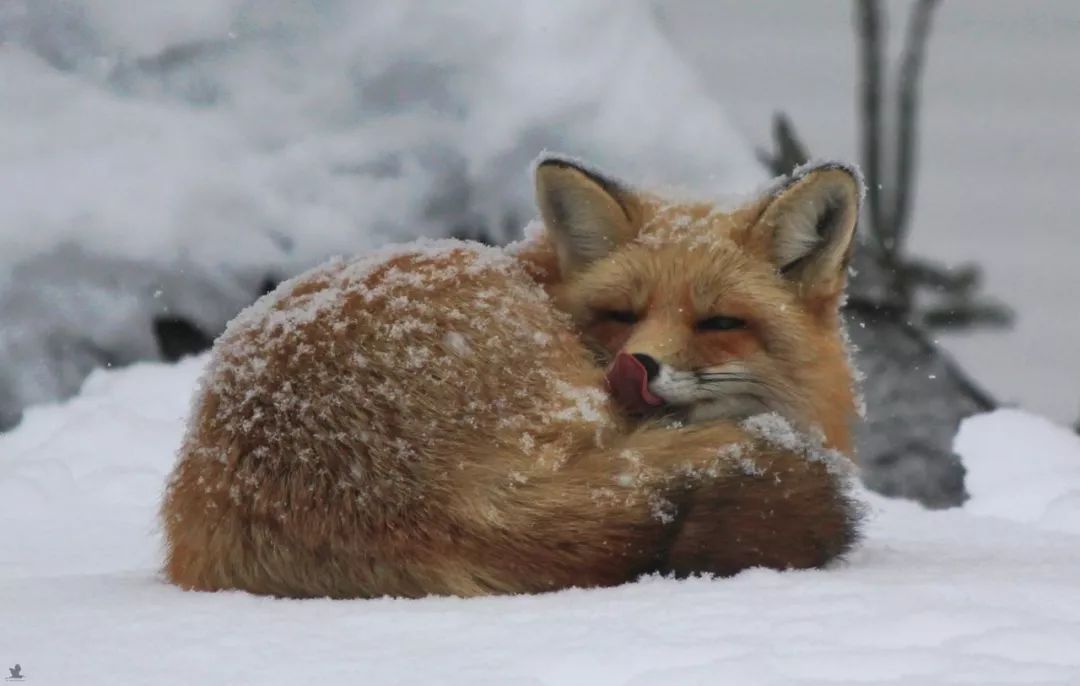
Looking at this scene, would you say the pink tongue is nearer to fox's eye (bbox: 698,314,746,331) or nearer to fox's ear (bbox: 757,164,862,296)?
fox's eye (bbox: 698,314,746,331)

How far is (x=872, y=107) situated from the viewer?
14.1 ft

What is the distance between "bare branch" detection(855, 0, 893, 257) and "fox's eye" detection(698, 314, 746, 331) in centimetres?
242

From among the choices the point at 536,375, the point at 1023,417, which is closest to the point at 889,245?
the point at 1023,417

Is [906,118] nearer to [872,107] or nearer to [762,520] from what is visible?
[872,107]

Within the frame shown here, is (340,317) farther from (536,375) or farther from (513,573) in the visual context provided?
(513,573)

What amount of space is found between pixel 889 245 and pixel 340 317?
293 cm

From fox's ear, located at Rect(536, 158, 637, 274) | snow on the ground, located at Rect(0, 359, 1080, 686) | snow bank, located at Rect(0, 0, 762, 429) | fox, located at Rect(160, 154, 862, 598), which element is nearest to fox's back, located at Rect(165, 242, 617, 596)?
fox, located at Rect(160, 154, 862, 598)

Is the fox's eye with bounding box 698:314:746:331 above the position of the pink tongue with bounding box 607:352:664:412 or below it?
above

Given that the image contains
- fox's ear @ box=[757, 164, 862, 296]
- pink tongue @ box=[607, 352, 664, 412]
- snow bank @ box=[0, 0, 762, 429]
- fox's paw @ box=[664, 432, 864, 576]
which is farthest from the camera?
snow bank @ box=[0, 0, 762, 429]

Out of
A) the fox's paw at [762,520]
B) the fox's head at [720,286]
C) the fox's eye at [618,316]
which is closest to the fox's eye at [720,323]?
the fox's head at [720,286]

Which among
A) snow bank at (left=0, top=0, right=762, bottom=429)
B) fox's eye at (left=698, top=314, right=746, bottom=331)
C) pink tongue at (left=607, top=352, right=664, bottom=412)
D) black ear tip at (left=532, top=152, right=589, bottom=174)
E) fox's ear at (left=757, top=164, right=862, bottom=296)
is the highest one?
snow bank at (left=0, top=0, right=762, bottom=429)

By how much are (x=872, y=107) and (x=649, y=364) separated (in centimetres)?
281

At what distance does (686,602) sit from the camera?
1.46 meters

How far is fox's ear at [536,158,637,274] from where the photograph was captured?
7.06 feet
